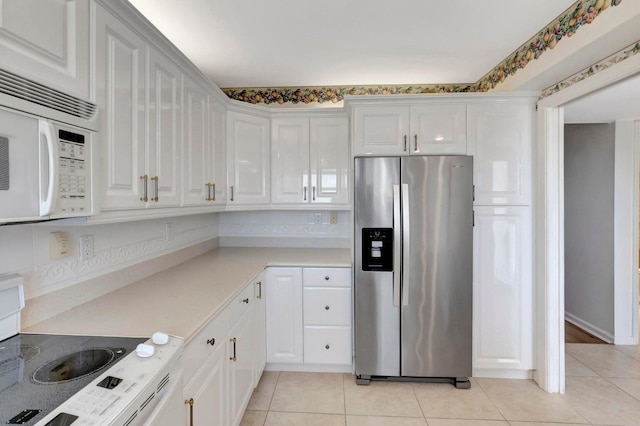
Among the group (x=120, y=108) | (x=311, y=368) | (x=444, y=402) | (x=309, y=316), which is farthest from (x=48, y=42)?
(x=444, y=402)

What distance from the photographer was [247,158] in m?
2.66

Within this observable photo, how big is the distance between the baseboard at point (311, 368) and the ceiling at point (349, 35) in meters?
2.41

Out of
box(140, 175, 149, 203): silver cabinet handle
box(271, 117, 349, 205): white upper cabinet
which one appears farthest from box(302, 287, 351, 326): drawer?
box(140, 175, 149, 203): silver cabinet handle

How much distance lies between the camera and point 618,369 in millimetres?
2537

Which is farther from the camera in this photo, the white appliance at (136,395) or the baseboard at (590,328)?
the baseboard at (590,328)

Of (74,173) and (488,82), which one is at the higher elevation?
(488,82)

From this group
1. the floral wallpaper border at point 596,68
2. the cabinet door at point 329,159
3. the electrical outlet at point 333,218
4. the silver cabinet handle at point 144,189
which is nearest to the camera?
the silver cabinet handle at point 144,189

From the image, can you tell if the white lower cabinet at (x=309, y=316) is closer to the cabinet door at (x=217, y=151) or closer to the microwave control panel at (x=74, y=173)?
the cabinet door at (x=217, y=151)

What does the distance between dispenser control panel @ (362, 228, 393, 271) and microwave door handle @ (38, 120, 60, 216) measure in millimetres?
1782

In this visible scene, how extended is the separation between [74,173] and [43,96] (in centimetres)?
23

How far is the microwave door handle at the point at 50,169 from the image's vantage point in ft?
2.82

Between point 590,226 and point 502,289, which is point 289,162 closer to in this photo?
point 502,289

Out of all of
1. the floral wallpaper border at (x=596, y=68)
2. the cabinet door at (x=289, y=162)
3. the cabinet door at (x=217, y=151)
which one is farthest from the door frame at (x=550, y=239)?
the cabinet door at (x=217, y=151)

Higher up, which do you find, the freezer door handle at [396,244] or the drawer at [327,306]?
the freezer door handle at [396,244]
